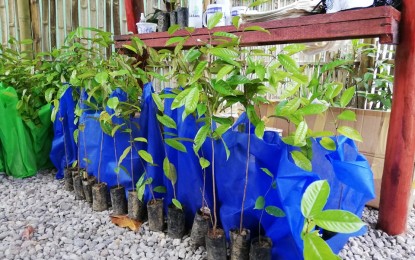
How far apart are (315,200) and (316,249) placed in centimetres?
8

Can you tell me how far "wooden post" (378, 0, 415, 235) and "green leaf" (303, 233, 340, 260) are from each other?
898 mm

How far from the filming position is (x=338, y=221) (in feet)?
1.57

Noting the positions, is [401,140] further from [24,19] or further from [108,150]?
[24,19]

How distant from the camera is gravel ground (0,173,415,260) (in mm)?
1136

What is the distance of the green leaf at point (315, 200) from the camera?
491 mm

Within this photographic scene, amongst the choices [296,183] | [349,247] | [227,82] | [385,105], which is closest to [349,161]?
[296,183]

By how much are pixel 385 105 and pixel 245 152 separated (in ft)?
3.63

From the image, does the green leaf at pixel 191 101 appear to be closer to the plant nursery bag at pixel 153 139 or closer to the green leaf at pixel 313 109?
the green leaf at pixel 313 109

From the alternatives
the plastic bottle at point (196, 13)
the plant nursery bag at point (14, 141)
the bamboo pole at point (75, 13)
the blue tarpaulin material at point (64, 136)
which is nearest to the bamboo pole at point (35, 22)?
the bamboo pole at point (75, 13)

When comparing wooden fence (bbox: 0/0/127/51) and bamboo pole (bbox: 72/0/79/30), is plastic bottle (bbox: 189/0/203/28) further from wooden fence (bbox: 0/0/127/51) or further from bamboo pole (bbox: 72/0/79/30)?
bamboo pole (bbox: 72/0/79/30)

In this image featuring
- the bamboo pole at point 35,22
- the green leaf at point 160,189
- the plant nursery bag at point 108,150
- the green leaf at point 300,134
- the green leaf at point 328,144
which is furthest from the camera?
the bamboo pole at point 35,22

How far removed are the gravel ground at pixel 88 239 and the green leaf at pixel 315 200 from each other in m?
0.73

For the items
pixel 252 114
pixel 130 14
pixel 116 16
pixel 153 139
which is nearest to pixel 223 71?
pixel 252 114

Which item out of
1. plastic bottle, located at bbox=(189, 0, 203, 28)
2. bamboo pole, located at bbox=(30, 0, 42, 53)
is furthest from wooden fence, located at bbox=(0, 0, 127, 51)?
plastic bottle, located at bbox=(189, 0, 203, 28)
